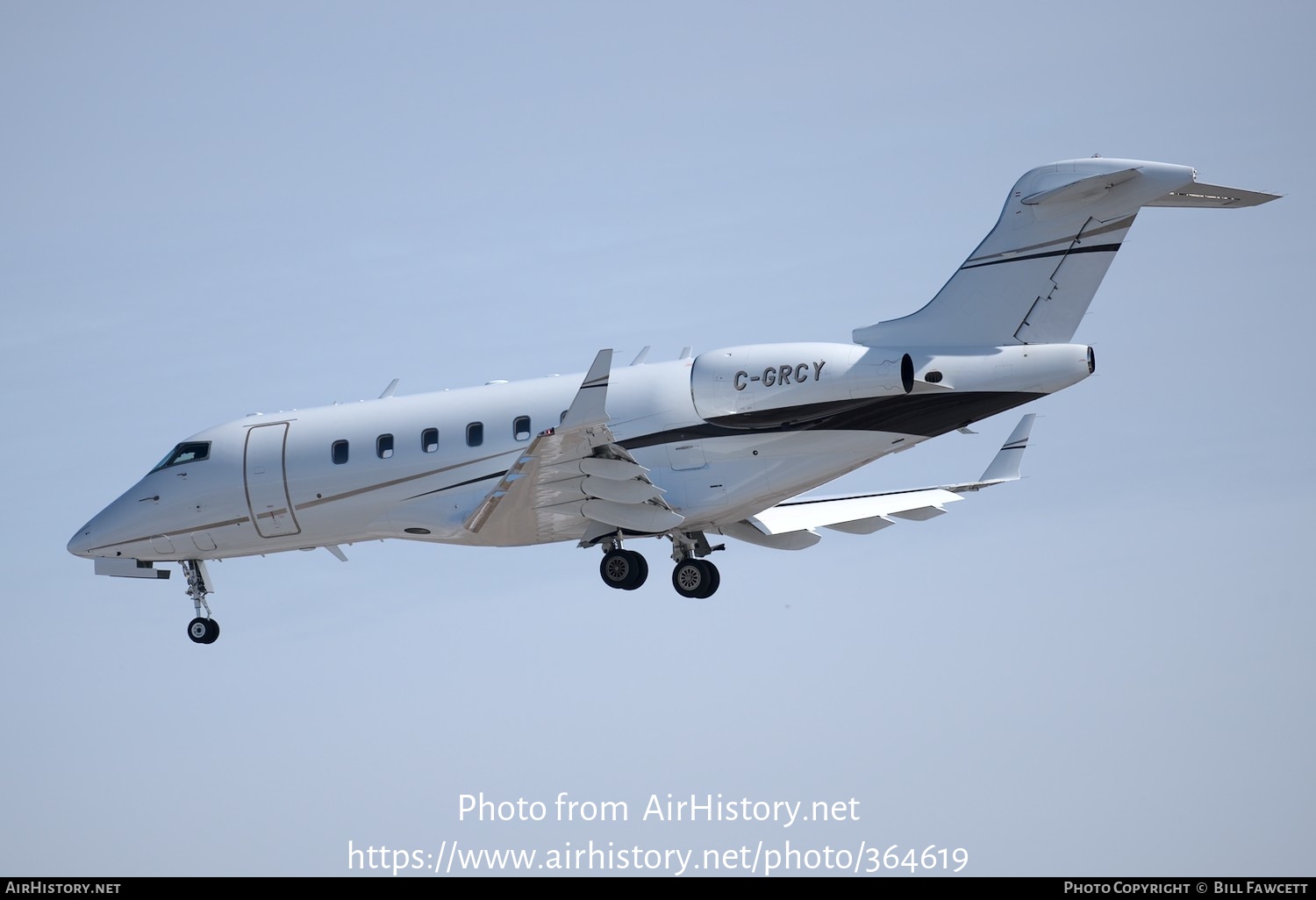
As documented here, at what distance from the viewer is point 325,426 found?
28891 millimetres

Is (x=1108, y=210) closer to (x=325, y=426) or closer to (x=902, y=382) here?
(x=902, y=382)

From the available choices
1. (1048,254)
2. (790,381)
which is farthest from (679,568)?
(1048,254)

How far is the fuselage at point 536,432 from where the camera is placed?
24.7m

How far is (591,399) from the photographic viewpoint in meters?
23.2

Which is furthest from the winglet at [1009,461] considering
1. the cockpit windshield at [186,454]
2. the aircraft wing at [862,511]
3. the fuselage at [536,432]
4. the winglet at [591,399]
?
the cockpit windshield at [186,454]

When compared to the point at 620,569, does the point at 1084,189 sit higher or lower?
higher

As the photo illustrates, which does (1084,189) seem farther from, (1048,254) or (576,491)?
(576,491)

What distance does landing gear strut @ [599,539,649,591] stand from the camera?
27.0 metres

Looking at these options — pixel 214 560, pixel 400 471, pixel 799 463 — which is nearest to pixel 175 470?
pixel 214 560

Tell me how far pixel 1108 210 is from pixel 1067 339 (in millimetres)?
1976

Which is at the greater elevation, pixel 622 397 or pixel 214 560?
pixel 622 397

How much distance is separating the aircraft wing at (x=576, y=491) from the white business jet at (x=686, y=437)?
0.11ft

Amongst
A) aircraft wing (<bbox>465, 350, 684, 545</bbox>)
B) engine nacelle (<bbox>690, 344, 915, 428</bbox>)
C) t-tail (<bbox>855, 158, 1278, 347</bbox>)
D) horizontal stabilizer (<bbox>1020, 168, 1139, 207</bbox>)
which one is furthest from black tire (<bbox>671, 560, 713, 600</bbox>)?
horizontal stabilizer (<bbox>1020, 168, 1139, 207</bbox>)

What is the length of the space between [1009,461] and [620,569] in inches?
301
